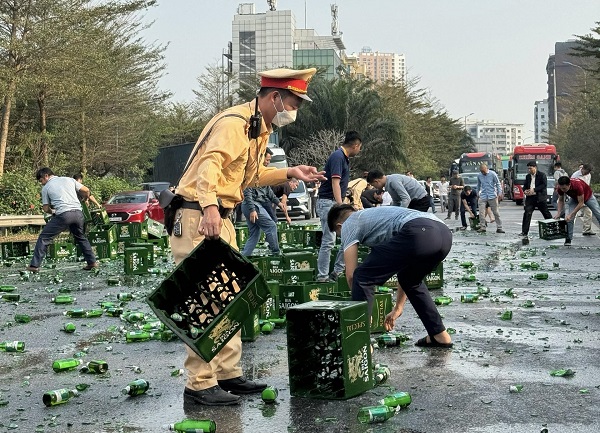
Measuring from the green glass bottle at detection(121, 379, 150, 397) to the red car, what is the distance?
2435cm

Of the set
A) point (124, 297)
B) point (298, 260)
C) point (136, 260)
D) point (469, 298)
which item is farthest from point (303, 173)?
point (136, 260)

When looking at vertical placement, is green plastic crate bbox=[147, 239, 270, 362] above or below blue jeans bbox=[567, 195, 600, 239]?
above

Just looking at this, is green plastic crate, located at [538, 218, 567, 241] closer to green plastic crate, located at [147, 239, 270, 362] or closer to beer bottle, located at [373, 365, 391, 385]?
beer bottle, located at [373, 365, 391, 385]

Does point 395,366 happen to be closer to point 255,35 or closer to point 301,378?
point 301,378

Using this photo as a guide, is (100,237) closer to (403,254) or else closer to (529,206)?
(529,206)

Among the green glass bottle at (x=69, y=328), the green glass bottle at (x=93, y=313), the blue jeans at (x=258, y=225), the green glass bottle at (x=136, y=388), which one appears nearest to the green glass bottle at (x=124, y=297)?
the green glass bottle at (x=93, y=313)

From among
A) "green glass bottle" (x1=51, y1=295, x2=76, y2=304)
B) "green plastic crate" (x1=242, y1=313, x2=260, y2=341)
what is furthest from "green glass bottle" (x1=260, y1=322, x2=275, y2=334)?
"green glass bottle" (x1=51, y1=295, x2=76, y2=304)

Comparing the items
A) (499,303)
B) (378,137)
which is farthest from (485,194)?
(378,137)

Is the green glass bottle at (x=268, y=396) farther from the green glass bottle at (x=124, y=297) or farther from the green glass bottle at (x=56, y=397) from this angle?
the green glass bottle at (x=124, y=297)

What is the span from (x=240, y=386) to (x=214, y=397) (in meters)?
0.35

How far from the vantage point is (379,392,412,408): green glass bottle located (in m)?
5.91

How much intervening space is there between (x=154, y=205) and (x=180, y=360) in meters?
25.5

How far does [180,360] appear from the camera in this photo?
7.85 metres

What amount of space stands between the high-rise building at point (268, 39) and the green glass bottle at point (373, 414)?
429 ft
